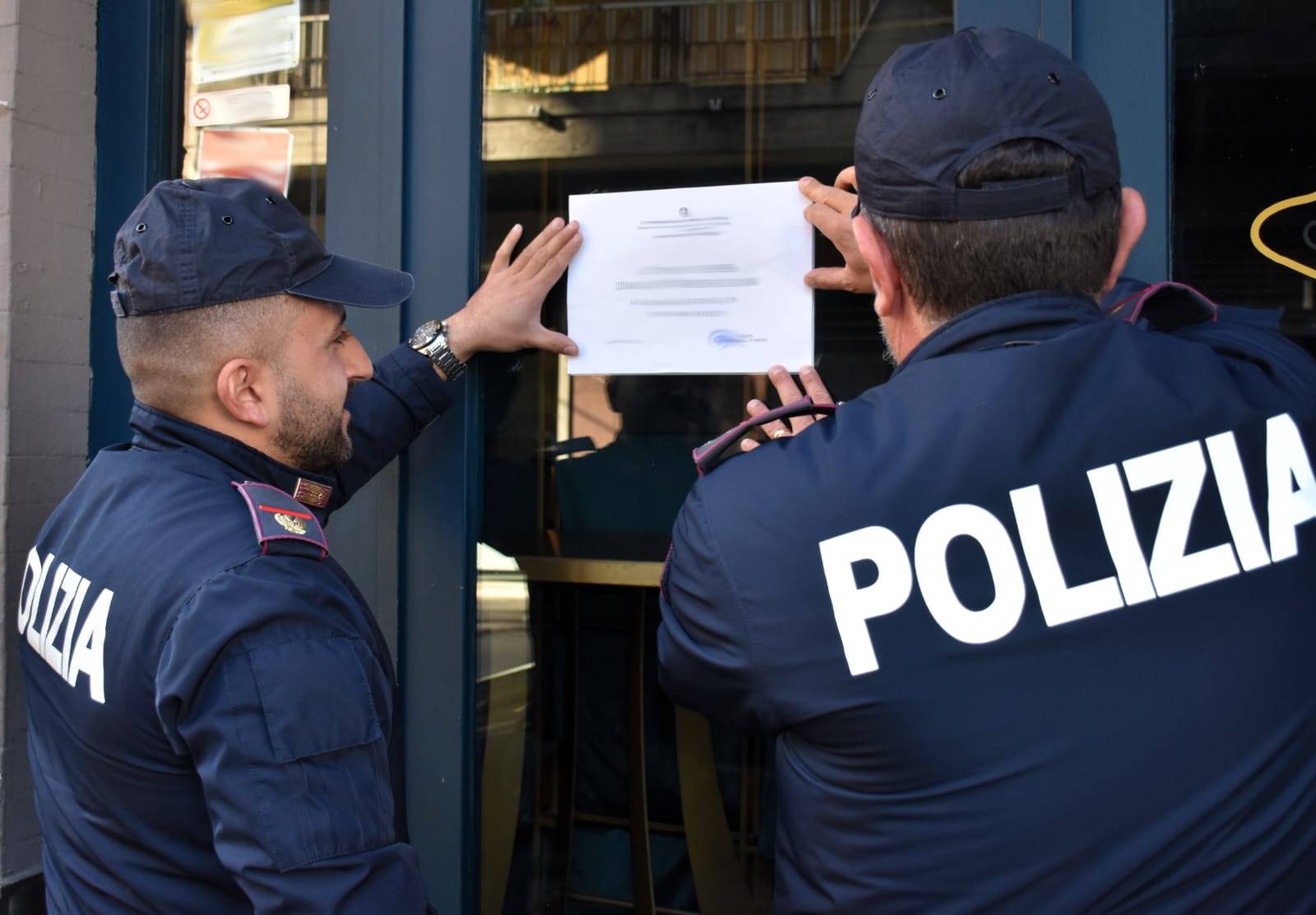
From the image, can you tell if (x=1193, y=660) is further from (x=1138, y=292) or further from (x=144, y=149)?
(x=144, y=149)

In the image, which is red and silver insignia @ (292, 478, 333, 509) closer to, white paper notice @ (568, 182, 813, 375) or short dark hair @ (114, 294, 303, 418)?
short dark hair @ (114, 294, 303, 418)

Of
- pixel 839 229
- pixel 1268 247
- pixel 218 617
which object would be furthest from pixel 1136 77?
pixel 218 617

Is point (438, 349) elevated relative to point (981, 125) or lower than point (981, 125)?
lower

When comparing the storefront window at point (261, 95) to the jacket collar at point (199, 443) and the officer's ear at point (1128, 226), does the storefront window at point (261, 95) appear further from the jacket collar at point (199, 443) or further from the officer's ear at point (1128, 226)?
the officer's ear at point (1128, 226)

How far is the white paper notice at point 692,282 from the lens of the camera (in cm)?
176

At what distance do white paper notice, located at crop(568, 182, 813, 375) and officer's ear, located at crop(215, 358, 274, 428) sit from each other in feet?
1.85

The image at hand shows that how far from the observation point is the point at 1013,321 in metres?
1.05

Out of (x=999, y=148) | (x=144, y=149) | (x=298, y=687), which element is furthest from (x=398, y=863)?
(x=144, y=149)

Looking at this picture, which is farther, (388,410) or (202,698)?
(388,410)

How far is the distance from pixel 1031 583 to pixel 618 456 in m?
1.10

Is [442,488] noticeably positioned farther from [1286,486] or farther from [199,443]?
[1286,486]

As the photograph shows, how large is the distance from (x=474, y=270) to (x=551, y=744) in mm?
954

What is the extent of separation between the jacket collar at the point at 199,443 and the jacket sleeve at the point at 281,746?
27cm

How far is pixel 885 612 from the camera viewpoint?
100 cm
